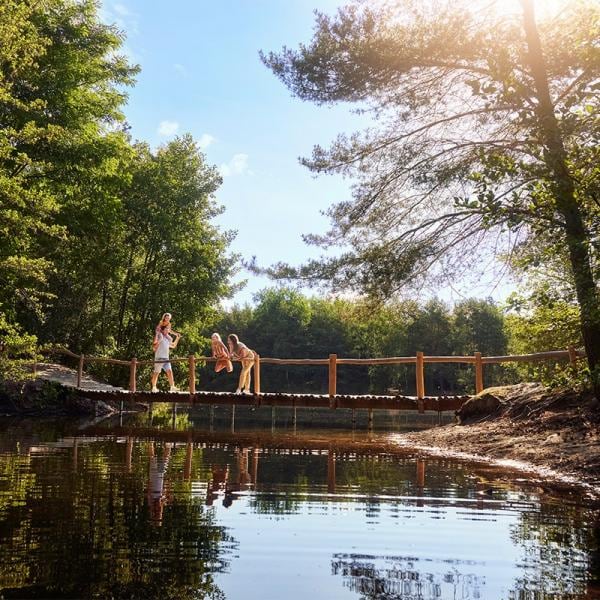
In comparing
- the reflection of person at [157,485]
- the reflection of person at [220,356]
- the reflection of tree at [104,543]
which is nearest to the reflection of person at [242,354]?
the reflection of person at [220,356]

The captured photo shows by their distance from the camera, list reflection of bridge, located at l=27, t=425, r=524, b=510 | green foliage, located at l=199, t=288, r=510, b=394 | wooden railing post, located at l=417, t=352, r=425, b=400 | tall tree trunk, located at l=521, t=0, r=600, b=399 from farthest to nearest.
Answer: green foliage, located at l=199, t=288, r=510, b=394
wooden railing post, located at l=417, t=352, r=425, b=400
tall tree trunk, located at l=521, t=0, r=600, b=399
reflection of bridge, located at l=27, t=425, r=524, b=510

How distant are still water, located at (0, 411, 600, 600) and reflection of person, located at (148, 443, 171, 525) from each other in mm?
34

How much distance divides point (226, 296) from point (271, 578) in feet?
90.0

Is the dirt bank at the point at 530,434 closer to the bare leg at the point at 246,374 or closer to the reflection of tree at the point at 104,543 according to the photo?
the reflection of tree at the point at 104,543

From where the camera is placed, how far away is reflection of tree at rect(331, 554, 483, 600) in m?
2.90

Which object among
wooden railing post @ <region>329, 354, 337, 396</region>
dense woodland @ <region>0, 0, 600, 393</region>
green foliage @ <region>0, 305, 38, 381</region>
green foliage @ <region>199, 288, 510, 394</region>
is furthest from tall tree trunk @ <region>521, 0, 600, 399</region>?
green foliage @ <region>199, 288, 510, 394</region>

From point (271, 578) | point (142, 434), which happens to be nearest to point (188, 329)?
point (142, 434)

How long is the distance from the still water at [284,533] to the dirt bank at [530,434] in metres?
1.04

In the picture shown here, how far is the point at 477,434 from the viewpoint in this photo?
440 inches

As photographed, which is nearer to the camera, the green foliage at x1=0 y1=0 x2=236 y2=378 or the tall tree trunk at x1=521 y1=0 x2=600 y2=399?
the tall tree trunk at x1=521 y1=0 x2=600 y2=399

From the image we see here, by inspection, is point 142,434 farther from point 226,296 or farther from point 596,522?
point 226,296

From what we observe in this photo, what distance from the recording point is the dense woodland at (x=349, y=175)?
7.60m

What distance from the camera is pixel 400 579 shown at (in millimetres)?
3113

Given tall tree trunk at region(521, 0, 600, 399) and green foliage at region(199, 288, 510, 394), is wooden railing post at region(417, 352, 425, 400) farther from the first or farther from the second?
green foliage at region(199, 288, 510, 394)
